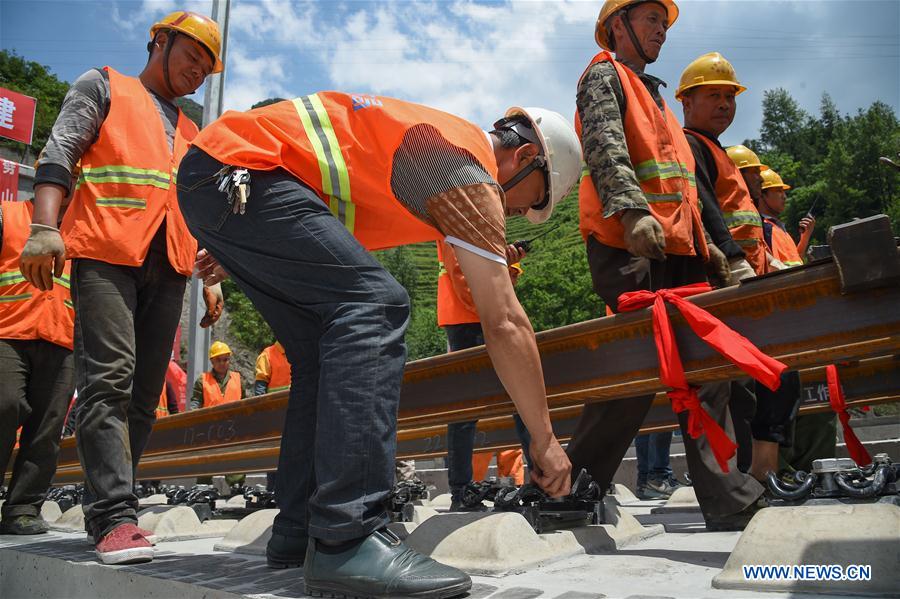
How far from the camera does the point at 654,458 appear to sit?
22.7 feet

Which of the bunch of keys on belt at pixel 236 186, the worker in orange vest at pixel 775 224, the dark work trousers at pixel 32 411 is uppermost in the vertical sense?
the worker in orange vest at pixel 775 224

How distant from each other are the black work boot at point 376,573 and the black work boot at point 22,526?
8.63ft

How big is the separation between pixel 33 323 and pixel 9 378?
310 mm

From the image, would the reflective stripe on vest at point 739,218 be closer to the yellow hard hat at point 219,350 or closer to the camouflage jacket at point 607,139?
the camouflage jacket at point 607,139

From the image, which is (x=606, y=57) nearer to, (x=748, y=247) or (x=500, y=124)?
(x=500, y=124)

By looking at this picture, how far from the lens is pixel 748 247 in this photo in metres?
4.64

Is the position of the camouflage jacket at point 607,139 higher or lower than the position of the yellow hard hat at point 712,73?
lower

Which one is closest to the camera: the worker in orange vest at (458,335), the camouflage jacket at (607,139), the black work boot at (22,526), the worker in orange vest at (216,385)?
the camouflage jacket at (607,139)

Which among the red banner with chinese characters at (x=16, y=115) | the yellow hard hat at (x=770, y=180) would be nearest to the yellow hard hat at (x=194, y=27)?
the yellow hard hat at (x=770, y=180)

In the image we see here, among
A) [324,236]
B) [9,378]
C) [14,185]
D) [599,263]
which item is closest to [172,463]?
[9,378]

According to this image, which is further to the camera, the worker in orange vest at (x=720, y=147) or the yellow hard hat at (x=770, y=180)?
the yellow hard hat at (x=770, y=180)

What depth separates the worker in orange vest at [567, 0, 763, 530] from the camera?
3010 mm

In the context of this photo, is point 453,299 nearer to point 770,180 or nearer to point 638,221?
point 638,221

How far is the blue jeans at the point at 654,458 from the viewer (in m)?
6.76
